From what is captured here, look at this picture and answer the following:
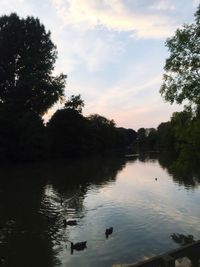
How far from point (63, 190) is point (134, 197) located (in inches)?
307

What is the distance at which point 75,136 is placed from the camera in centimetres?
10081

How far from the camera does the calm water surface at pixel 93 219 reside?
733 inches

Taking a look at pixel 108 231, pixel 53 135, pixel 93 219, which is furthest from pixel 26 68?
pixel 108 231

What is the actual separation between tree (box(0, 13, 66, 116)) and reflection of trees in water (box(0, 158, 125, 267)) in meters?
23.3

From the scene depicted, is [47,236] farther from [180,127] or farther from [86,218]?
[180,127]

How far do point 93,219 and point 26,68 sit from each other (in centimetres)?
5221

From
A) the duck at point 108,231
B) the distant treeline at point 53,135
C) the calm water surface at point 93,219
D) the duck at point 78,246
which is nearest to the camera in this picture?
the calm water surface at point 93,219

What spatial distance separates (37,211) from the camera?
28469mm

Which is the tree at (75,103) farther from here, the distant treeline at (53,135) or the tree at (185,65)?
the tree at (185,65)

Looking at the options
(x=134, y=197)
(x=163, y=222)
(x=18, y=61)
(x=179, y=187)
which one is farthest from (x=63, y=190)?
(x=18, y=61)

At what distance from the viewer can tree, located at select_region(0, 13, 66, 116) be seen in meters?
71.8

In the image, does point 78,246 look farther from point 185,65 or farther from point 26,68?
point 26,68

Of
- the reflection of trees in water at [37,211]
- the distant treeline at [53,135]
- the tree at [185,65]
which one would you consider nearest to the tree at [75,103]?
the distant treeline at [53,135]

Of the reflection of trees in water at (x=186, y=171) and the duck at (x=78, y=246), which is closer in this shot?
the duck at (x=78, y=246)
